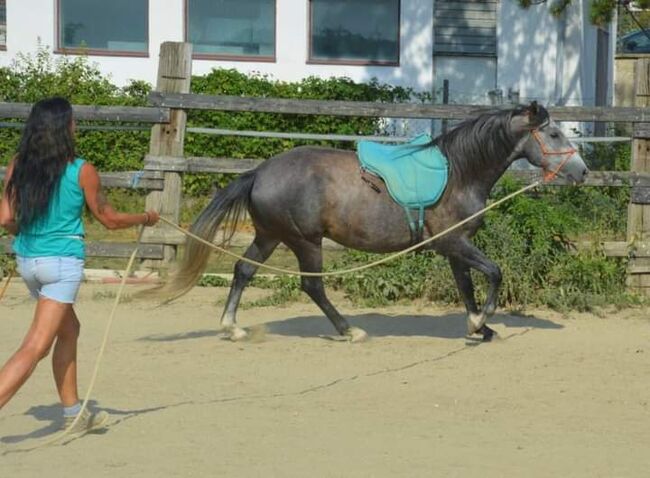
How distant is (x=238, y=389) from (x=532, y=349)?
250cm

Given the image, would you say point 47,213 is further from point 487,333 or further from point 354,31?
point 354,31

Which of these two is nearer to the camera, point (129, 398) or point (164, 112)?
point (129, 398)

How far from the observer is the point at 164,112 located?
11.5m

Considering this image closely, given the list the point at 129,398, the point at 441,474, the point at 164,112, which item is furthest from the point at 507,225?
the point at 441,474

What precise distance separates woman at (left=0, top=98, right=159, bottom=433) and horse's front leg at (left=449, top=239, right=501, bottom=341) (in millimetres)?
3720

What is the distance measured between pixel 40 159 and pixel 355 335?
3.81 m

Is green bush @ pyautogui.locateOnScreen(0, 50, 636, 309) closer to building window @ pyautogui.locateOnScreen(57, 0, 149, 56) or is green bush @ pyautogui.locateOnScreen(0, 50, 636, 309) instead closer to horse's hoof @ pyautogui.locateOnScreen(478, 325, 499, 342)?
horse's hoof @ pyautogui.locateOnScreen(478, 325, 499, 342)

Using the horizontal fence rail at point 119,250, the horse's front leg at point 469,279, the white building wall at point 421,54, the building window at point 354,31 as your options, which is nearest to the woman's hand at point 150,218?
the horse's front leg at point 469,279

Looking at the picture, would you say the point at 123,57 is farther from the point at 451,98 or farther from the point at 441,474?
the point at 441,474

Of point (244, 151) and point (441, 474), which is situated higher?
point (244, 151)

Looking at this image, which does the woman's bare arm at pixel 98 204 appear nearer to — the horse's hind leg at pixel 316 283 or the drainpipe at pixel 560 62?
the horse's hind leg at pixel 316 283

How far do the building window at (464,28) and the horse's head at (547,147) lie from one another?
390 inches

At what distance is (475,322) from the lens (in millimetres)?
9141

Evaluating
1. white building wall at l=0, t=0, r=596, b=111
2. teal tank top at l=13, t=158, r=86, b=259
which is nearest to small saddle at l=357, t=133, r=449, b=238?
teal tank top at l=13, t=158, r=86, b=259
